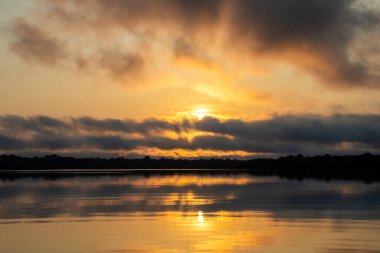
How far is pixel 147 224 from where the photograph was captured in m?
33.4

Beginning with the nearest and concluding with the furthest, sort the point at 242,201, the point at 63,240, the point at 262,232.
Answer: the point at 63,240, the point at 262,232, the point at 242,201

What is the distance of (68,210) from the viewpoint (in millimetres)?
41844

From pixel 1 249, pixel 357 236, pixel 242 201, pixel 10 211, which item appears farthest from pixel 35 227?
pixel 242 201

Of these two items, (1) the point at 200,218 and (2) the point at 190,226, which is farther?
(1) the point at 200,218

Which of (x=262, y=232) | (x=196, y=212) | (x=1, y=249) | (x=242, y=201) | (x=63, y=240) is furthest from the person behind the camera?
(x=242, y=201)

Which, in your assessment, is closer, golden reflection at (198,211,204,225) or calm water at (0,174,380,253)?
calm water at (0,174,380,253)

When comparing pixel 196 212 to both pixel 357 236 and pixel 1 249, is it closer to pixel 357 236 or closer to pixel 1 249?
pixel 357 236

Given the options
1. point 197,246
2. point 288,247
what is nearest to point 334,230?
point 288,247

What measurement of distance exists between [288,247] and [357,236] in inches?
174

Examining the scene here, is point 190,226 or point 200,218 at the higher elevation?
point 200,218

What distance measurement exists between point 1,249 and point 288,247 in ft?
39.4

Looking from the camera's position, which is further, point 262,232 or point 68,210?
point 68,210

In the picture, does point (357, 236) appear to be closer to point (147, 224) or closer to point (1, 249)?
point (147, 224)

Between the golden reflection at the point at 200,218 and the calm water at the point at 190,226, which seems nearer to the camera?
the calm water at the point at 190,226
